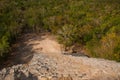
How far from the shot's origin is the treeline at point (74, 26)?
50.7 feet

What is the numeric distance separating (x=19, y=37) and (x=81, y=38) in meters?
6.22

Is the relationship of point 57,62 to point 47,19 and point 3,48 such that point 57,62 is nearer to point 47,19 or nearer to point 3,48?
point 3,48

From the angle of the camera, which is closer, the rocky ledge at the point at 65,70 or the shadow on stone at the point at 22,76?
the rocky ledge at the point at 65,70

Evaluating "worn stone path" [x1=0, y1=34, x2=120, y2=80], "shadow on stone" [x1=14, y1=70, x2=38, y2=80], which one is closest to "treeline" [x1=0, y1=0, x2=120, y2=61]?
"worn stone path" [x1=0, y1=34, x2=120, y2=80]

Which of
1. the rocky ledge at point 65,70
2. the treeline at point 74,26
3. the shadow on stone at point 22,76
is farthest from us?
the treeline at point 74,26

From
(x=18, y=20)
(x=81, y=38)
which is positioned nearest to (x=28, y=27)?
(x=18, y=20)

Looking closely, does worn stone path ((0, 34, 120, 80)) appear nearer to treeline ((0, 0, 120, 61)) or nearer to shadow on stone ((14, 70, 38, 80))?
shadow on stone ((14, 70, 38, 80))

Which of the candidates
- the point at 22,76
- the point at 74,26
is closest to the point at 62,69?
the point at 22,76

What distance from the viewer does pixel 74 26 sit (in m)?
20.8

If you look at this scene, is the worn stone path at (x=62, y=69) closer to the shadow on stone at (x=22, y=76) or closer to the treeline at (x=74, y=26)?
the shadow on stone at (x=22, y=76)

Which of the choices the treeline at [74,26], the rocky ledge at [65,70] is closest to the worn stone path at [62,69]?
the rocky ledge at [65,70]

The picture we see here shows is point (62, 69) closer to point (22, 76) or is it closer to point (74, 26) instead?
point (22, 76)

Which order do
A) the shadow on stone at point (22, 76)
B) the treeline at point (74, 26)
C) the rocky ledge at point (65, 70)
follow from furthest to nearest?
the treeline at point (74, 26), the shadow on stone at point (22, 76), the rocky ledge at point (65, 70)

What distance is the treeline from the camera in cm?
1545
